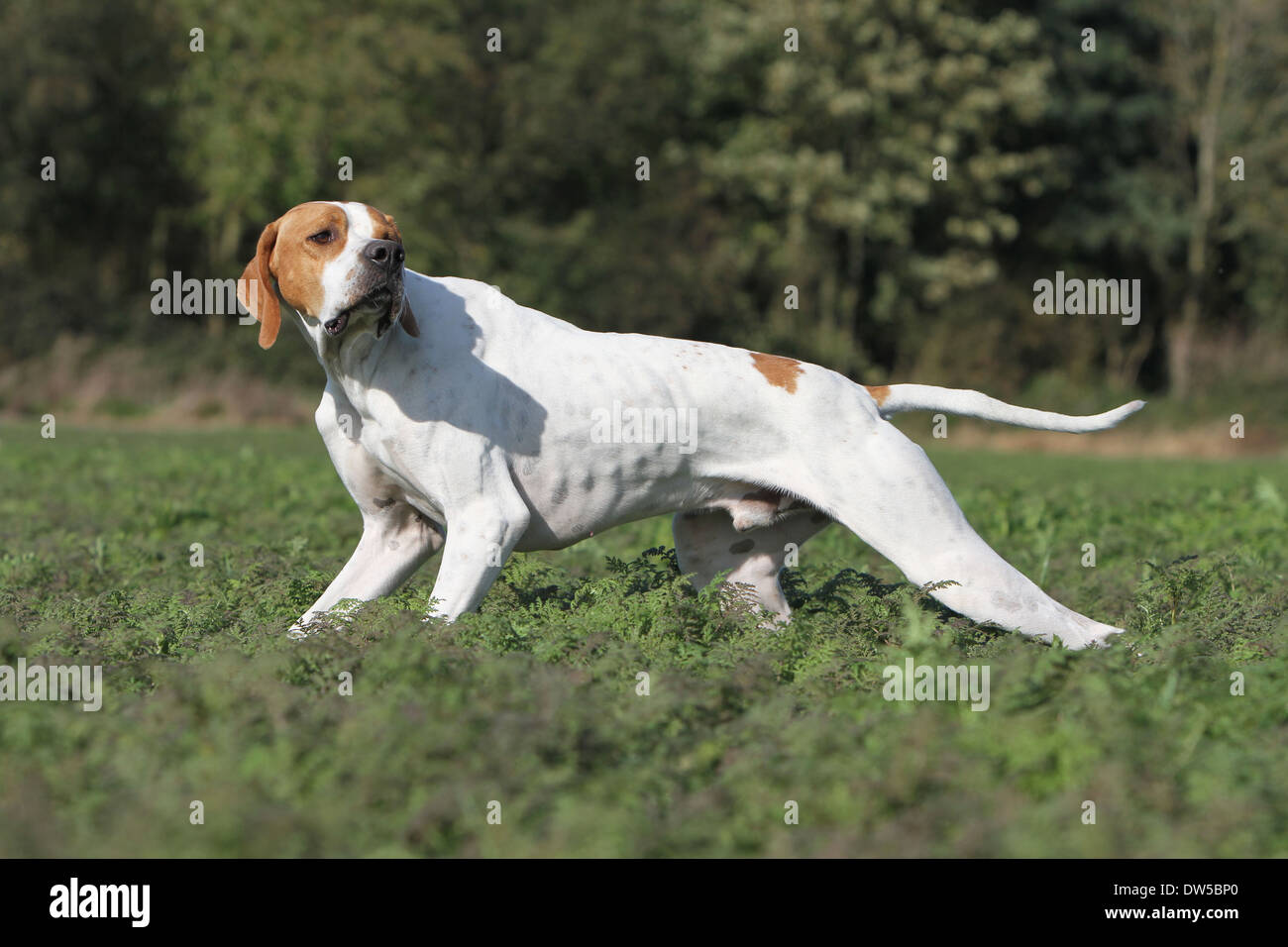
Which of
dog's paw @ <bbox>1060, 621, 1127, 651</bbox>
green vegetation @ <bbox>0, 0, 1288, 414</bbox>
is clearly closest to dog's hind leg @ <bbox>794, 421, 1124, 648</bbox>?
dog's paw @ <bbox>1060, 621, 1127, 651</bbox>

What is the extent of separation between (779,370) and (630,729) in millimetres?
2079

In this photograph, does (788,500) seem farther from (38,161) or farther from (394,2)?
(38,161)

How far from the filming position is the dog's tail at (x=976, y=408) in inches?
224

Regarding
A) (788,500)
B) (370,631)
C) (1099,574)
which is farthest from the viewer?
(1099,574)

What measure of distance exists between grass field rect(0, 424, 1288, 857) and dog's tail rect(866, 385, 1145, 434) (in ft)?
2.54

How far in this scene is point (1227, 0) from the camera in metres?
32.8

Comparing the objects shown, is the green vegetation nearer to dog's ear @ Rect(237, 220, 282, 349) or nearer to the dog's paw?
the dog's paw

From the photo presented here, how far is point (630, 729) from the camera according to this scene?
3.80 metres

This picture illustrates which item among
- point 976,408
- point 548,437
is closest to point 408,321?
point 548,437

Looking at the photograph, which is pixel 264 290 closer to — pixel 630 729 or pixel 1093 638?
pixel 630 729

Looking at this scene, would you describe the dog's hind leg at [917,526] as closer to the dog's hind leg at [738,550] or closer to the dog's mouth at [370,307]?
the dog's hind leg at [738,550]

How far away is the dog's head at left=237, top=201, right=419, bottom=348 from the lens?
4859mm
